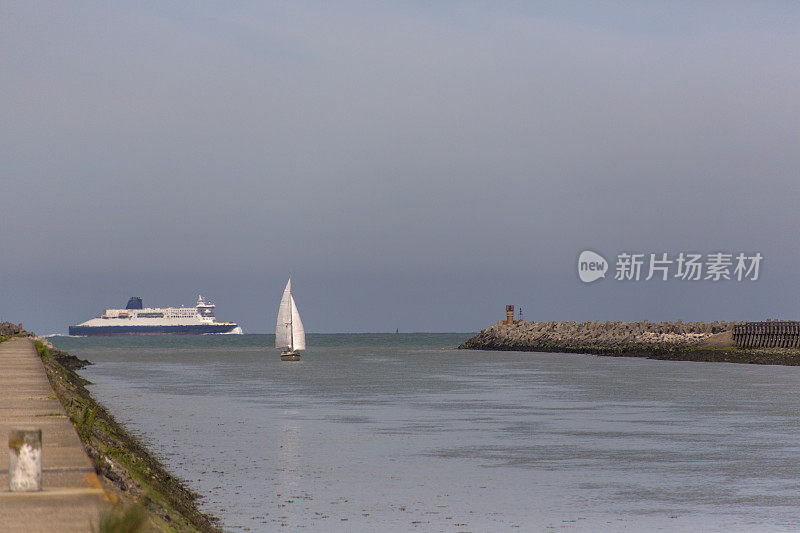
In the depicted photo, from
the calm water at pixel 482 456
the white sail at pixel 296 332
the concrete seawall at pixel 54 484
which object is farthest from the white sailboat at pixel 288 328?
the concrete seawall at pixel 54 484

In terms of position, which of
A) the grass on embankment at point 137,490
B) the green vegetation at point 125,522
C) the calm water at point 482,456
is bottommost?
the calm water at point 482,456

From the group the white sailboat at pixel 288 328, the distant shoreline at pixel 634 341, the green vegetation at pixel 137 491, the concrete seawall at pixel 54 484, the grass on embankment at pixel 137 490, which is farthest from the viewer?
the white sailboat at pixel 288 328

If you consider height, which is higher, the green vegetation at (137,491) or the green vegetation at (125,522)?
the green vegetation at (125,522)

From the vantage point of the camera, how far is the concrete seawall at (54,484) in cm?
917

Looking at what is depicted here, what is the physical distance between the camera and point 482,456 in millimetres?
20125

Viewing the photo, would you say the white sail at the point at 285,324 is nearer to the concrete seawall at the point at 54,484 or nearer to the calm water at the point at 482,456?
the calm water at the point at 482,456

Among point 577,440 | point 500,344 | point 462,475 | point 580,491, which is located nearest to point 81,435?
point 462,475

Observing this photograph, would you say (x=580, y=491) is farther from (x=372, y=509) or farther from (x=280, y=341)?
(x=280, y=341)

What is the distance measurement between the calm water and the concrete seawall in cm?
227

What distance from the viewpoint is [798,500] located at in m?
15.0

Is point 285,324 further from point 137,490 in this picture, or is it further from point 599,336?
point 137,490

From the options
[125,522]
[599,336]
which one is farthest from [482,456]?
[599,336]

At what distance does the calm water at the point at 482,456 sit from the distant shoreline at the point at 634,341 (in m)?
35.2

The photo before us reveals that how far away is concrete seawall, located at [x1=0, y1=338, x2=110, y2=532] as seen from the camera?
30.1 ft
